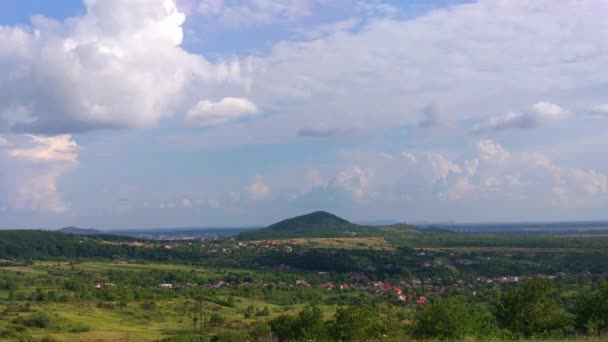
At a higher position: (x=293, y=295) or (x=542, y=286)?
(x=542, y=286)

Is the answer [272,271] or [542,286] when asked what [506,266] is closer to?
[272,271]

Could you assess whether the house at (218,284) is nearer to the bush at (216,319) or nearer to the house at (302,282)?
the house at (302,282)

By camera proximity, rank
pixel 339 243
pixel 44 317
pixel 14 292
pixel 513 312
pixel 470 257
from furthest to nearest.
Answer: pixel 339 243
pixel 470 257
pixel 14 292
pixel 44 317
pixel 513 312

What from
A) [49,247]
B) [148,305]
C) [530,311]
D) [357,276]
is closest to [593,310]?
[530,311]

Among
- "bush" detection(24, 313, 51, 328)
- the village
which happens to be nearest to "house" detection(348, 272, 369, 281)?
the village

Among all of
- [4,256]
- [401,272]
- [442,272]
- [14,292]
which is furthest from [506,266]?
[4,256]

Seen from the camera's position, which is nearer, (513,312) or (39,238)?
(513,312)

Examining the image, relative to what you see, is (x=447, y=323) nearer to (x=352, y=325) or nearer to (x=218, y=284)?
(x=352, y=325)

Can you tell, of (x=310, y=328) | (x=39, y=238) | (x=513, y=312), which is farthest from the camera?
(x=39, y=238)
